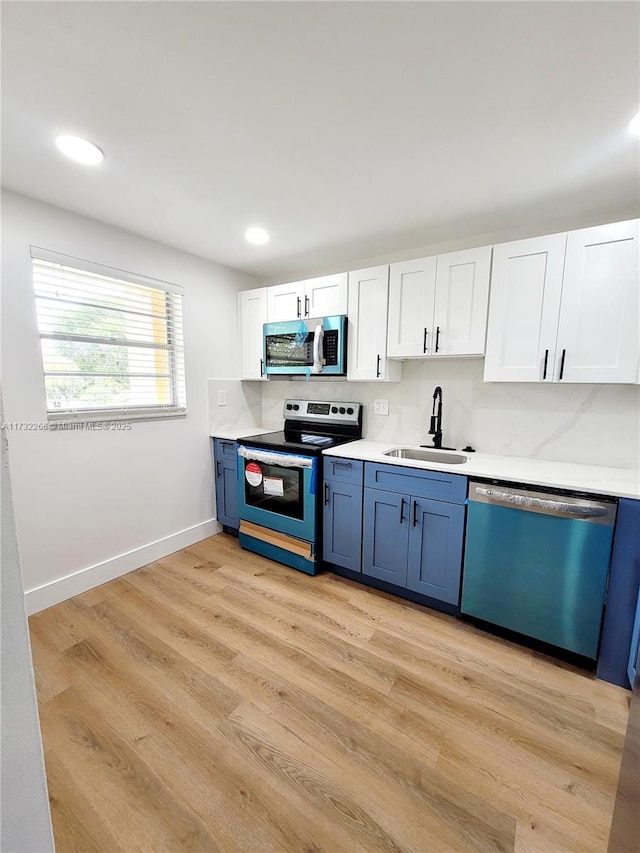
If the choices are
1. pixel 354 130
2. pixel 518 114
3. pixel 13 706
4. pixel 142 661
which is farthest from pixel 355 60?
pixel 142 661

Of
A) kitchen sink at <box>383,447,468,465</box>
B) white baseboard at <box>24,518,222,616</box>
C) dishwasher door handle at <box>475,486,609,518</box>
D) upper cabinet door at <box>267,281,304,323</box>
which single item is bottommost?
white baseboard at <box>24,518,222,616</box>

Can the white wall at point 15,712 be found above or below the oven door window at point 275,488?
above

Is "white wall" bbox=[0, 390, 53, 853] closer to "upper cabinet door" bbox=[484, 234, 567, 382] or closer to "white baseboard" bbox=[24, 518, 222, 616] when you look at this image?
"white baseboard" bbox=[24, 518, 222, 616]

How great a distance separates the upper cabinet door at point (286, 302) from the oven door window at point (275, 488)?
4.05 ft

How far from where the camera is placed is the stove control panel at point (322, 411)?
294 centimetres

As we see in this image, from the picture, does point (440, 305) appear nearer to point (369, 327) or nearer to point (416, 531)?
point (369, 327)

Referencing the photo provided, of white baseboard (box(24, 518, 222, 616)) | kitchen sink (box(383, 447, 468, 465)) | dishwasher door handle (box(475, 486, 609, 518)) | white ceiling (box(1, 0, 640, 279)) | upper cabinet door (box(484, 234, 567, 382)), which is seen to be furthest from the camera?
kitchen sink (box(383, 447, 468, 465))

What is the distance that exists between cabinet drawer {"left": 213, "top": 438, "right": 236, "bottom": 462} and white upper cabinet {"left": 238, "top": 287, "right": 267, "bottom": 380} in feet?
2.15

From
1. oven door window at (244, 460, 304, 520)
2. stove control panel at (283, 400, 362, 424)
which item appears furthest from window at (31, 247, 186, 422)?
stove control panel at (283, 400, 362, 424)

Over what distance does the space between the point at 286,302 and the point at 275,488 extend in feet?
4.99

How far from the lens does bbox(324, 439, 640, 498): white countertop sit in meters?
1.69

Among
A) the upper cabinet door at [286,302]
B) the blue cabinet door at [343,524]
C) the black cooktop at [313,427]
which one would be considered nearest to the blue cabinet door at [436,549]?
the blue cabinet door at [343,524]

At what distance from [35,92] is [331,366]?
1958 millimetres

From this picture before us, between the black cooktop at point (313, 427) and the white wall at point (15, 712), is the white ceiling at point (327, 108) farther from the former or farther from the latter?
the black cooktop at point (313, 427)
